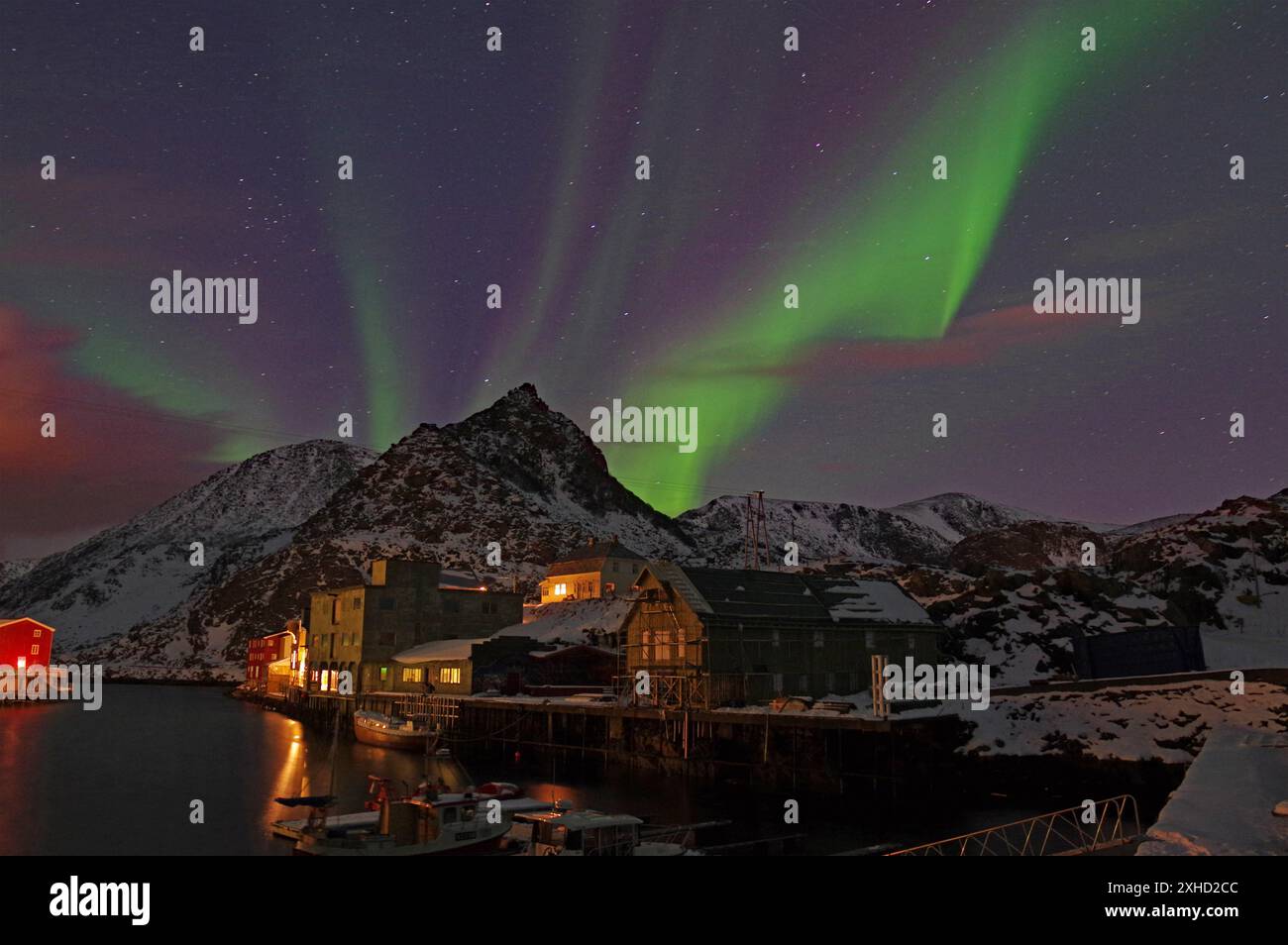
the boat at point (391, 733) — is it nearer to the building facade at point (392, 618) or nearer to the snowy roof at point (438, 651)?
the snowy roof at point (438, 651)

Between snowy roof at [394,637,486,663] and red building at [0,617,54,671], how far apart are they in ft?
240

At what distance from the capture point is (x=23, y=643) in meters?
144

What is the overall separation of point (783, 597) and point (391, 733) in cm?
3732

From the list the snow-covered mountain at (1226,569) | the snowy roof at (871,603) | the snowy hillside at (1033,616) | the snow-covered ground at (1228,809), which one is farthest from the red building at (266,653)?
the snow-covered ground at (1228,809)

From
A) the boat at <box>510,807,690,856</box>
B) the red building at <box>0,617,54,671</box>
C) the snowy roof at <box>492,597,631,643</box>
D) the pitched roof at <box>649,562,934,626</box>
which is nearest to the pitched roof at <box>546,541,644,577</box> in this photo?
the snowy roof at <box>492,597,631,643</box>

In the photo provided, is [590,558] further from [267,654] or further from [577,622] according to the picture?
[267,654]

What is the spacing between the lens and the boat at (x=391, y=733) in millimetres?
76562

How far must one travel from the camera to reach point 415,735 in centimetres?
7694

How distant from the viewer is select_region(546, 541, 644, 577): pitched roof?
155050mm

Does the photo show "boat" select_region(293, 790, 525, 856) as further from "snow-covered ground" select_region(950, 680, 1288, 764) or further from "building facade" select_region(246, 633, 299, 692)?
"building facade" select_region(246, 633, 299, 692)

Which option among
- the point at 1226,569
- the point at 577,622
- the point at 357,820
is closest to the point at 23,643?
the point at 577,622
